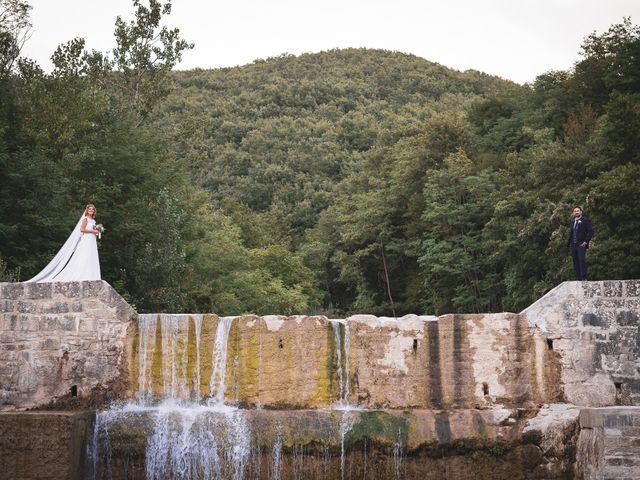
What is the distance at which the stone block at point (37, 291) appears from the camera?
41.2 feet

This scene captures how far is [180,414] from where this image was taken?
38.9ft

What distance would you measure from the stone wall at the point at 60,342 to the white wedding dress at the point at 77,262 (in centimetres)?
51

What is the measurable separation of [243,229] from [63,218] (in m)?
28.4

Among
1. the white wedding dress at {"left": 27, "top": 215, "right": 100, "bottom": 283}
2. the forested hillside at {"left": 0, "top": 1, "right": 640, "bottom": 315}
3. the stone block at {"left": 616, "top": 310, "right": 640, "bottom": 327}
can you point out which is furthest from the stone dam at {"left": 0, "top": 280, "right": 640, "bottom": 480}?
the forested hillside at {"left": 0, "top": 1, "right": 640, "bottom": 315}

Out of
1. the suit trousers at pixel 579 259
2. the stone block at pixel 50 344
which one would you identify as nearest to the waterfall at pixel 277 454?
the stone block at pixel 50 344

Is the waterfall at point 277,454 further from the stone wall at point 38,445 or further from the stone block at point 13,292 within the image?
the stone block at point 13,292

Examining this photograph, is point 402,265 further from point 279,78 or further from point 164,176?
point 279,78

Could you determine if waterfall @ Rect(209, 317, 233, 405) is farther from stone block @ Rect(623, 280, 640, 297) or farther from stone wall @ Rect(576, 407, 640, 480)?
stone block @ Rect(623, 280, 640, 297)

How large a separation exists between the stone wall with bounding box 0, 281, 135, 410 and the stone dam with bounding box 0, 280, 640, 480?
19 millimetres

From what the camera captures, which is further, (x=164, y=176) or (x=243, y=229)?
(x=243, y=229)

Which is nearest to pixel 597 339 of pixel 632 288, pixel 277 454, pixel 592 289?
pixel 592 289

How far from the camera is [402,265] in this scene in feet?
138

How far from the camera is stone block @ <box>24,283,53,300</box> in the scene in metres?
12.6

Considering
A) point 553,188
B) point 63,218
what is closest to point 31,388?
point 63,218
